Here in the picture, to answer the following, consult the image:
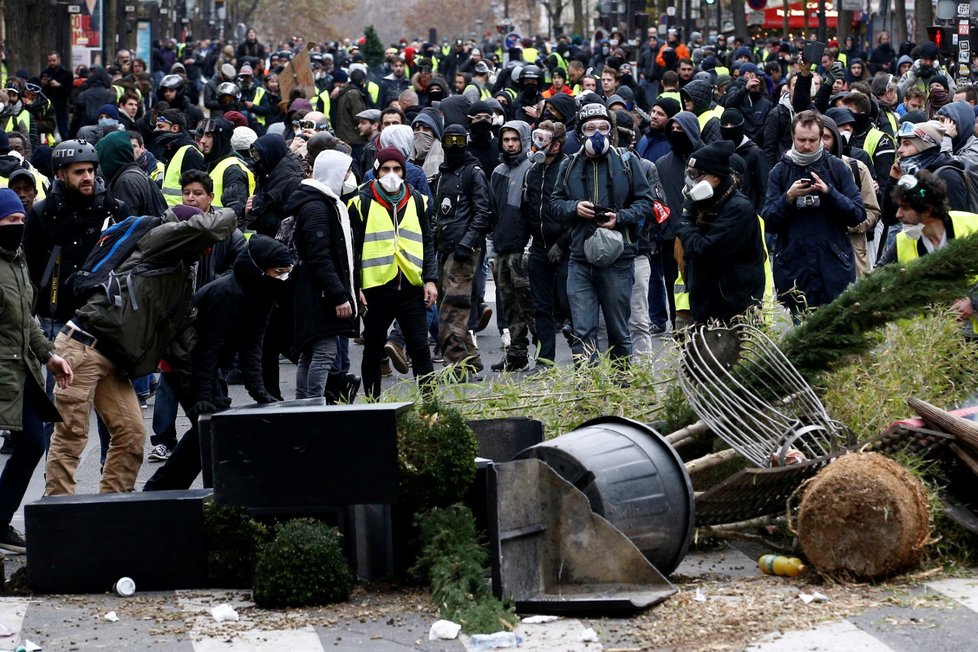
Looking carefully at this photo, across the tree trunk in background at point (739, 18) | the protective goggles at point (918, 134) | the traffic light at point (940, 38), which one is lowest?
the protective goggles at point (918, 134)

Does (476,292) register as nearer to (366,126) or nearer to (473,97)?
(366,126)

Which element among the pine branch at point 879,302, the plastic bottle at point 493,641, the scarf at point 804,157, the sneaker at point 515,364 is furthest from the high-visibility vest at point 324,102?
the plastic bottle at point 493,641

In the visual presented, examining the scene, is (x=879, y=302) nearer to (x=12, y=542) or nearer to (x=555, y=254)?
(x=12, y=542)

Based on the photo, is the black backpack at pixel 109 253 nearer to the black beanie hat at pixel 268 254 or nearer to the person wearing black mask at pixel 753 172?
the black beanie hat at pixel 268 254

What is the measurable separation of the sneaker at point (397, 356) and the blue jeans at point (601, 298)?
1.72 m

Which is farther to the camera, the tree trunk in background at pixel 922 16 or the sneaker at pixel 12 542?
the tree trunk in background at pixel 922 16

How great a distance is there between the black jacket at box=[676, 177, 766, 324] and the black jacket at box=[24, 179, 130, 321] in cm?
356

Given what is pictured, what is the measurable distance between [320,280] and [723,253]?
244cm

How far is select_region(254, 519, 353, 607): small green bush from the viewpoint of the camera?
6.92 m

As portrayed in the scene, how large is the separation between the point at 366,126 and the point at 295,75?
7.31m

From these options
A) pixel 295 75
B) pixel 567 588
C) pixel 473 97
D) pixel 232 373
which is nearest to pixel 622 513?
pixel 567 588

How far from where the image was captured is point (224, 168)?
43.0 ft

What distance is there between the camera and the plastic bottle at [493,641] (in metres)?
6.31

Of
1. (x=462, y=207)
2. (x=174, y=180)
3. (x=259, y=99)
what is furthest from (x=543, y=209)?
(x=259, y=99)
